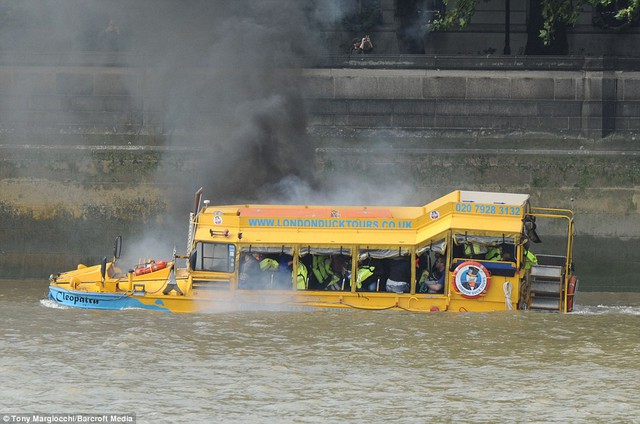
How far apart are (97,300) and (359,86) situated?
9.78 metres

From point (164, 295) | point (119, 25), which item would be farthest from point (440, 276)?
point (119, 25)

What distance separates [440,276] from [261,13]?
10.1 metres

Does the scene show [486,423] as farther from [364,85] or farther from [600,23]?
[600,23]

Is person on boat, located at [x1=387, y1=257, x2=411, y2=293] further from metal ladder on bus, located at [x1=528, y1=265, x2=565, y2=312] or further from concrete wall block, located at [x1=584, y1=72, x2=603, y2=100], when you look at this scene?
concrete wall block, located at [x1=584, y1=72, x2=603, y2=100]

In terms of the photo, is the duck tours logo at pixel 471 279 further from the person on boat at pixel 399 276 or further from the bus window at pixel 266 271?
the bus window at pixel 266 271

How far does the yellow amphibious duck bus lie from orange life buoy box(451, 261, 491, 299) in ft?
0.06

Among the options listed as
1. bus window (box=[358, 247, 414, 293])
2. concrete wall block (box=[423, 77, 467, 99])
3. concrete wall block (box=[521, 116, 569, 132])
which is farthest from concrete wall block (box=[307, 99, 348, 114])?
bus window (box=[358, 247, 414, 293])

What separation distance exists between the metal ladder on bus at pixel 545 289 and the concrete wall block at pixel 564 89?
Result: 26.1 feet

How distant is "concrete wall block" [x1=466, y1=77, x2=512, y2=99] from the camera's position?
3109 centimetres

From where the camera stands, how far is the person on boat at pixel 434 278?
23516mm

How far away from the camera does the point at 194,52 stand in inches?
1243

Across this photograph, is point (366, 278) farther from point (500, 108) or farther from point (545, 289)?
point (500, 108)

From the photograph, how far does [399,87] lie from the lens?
31.2 m

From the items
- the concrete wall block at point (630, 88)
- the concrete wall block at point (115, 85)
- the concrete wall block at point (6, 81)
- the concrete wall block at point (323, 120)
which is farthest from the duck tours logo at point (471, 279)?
the concrete wall block at point (6, 81)
